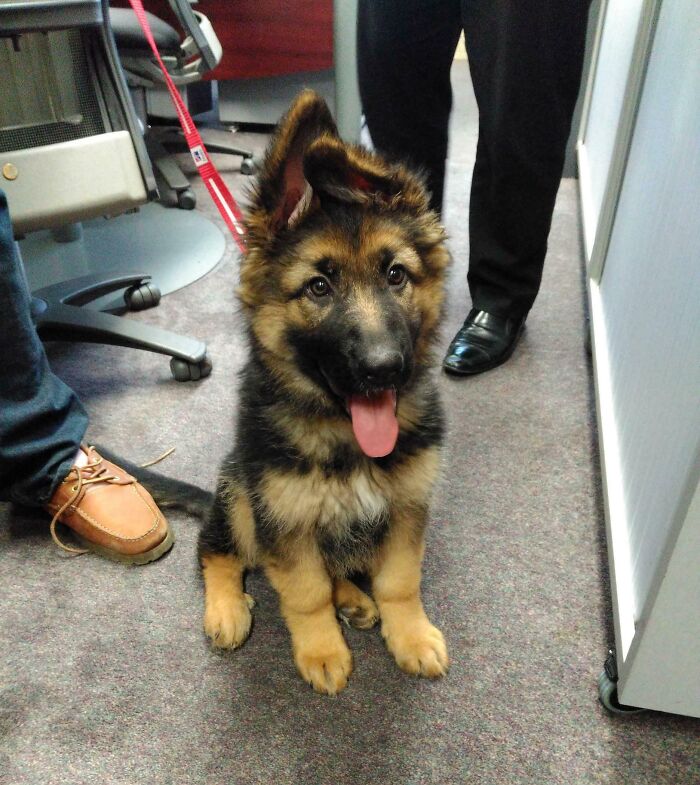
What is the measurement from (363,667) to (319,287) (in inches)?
30.1

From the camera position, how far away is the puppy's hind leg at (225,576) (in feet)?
4.53

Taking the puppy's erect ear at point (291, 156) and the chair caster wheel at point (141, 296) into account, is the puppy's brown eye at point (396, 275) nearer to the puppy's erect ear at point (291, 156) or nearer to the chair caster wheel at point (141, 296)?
the puppy's erect ear at point (291, 156)

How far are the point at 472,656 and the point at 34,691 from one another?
0.87m

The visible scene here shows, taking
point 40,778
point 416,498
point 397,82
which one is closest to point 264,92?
point 397,82

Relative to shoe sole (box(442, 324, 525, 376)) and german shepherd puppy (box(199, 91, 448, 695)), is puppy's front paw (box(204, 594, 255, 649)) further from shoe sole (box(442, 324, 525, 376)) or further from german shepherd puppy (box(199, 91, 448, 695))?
shoe sole (box(442, 324, 525, 376))

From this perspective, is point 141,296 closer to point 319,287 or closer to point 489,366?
point 489,366

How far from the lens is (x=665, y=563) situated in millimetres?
1004

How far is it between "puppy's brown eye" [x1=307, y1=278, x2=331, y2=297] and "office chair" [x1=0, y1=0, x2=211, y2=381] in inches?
38.4

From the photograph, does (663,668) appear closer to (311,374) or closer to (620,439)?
(620,439)

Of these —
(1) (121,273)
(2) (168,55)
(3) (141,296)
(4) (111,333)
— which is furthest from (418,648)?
(2) (168,55)

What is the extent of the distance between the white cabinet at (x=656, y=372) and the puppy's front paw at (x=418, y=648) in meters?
0.34

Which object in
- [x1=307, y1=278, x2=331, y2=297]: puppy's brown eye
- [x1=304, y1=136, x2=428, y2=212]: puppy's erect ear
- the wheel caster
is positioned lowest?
the wheel caster

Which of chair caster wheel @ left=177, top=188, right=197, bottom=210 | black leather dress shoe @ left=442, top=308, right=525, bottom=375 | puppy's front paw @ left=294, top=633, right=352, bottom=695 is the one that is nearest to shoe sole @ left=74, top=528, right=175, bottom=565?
puppy's front paw @ left=294, top=633, right=352, bottom=695

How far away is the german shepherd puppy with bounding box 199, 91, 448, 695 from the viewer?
115 centimetres
